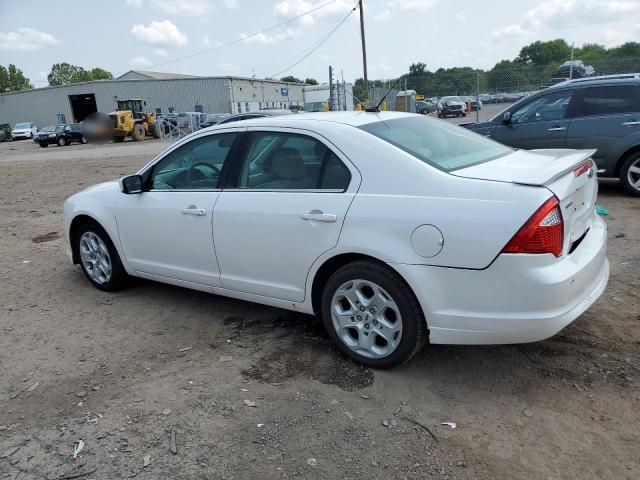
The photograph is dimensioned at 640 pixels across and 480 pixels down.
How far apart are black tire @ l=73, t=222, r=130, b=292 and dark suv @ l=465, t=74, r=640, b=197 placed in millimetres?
6492

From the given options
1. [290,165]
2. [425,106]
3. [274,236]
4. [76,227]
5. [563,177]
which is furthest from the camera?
[425,106]

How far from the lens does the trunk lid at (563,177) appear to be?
2901mm

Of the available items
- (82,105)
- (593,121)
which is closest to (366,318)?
(593,121)

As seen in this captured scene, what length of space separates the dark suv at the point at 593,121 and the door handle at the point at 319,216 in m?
5.93

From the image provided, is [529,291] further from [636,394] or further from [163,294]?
[163,294]

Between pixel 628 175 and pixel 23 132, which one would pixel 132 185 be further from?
pixel 23 132

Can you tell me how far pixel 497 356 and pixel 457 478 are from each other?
1.20 metres

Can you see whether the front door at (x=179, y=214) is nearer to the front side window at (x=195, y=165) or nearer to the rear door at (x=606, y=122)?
the front side window at (x=195, y=165)

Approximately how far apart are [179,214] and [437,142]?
2011mm

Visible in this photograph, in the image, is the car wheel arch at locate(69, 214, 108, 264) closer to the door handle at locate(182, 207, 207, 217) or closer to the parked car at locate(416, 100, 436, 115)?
the door handle at locate(182, 207, 207, 217)

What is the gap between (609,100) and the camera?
25.7 ft

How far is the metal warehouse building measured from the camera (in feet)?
176

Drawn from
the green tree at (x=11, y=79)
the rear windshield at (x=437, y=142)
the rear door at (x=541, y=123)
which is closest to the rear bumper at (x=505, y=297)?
the rear windshield at (x=437, y=142)

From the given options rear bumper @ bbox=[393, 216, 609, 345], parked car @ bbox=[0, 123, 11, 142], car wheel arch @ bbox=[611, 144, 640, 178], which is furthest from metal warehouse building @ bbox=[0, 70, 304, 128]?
rear bumper @ bbox=[393, 216, 609, 345]
